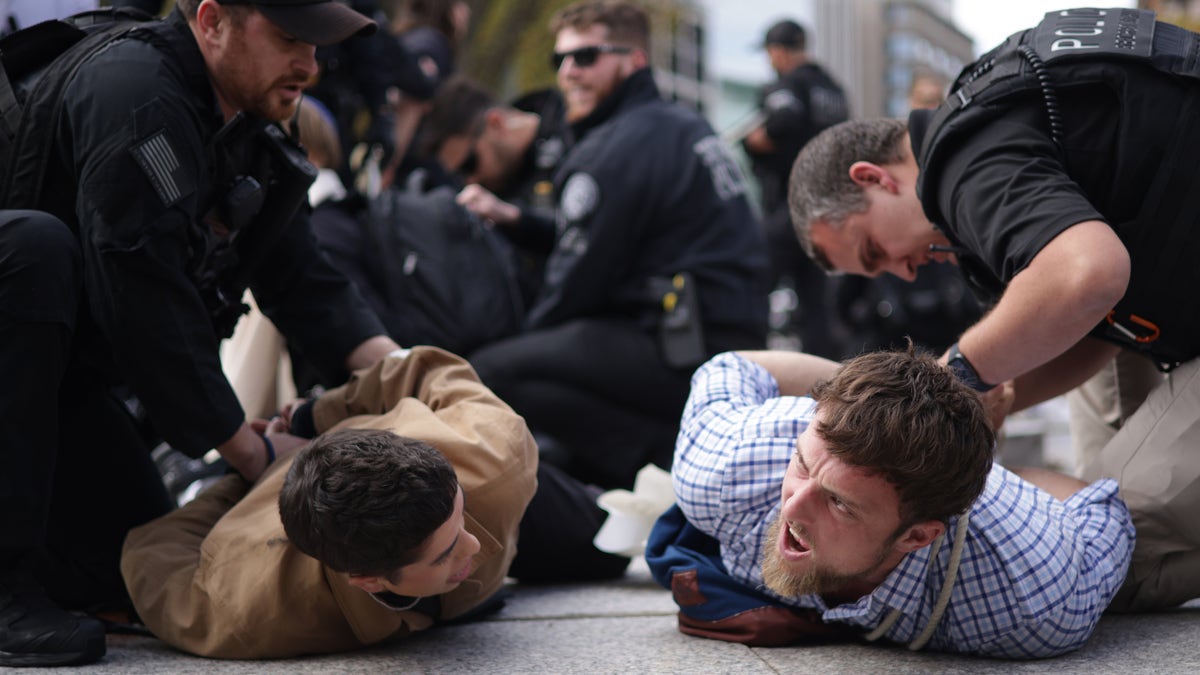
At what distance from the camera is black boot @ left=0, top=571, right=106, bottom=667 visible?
242 centimetres

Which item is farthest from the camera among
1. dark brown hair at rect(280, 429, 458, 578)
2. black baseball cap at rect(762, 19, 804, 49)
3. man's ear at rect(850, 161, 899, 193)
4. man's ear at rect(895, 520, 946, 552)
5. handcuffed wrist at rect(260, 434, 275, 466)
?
black baseball cap at rect(762, 19, 804, 49)

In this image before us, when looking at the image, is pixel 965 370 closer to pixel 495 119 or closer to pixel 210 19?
pixel 210 19

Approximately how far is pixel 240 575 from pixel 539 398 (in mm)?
2103

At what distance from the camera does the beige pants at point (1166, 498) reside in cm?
277

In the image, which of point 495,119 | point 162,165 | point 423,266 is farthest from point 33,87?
point 495,119

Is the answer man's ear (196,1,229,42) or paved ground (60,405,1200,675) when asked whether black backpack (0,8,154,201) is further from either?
paved ground (60,405,1200,675)

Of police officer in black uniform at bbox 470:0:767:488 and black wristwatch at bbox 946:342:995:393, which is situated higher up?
black wristwatch at bbox 946:342:995:393

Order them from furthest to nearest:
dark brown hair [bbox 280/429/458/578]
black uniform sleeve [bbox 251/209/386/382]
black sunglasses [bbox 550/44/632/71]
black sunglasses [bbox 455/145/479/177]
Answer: black sunglasses [bbox 455/145/479/177], black sunglasses [bbox 550/44/632/71], black uniform sleeve [bbox 251/209/386/382], dark brown hair [bbox 280/429/458/578]

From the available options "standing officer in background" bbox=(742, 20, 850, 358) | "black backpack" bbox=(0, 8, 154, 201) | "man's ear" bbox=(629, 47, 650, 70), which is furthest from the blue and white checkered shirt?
"standing officer in background" bbox=(742, 20, 850, 358)

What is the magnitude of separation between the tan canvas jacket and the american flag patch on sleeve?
0.63m

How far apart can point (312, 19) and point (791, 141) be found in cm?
506

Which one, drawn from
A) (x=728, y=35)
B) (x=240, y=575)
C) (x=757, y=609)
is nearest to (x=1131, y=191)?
(x=757, y=609)

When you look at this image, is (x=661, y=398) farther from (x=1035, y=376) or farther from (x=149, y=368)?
(x=149, y=368)

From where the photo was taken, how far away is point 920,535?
7.26 feet
